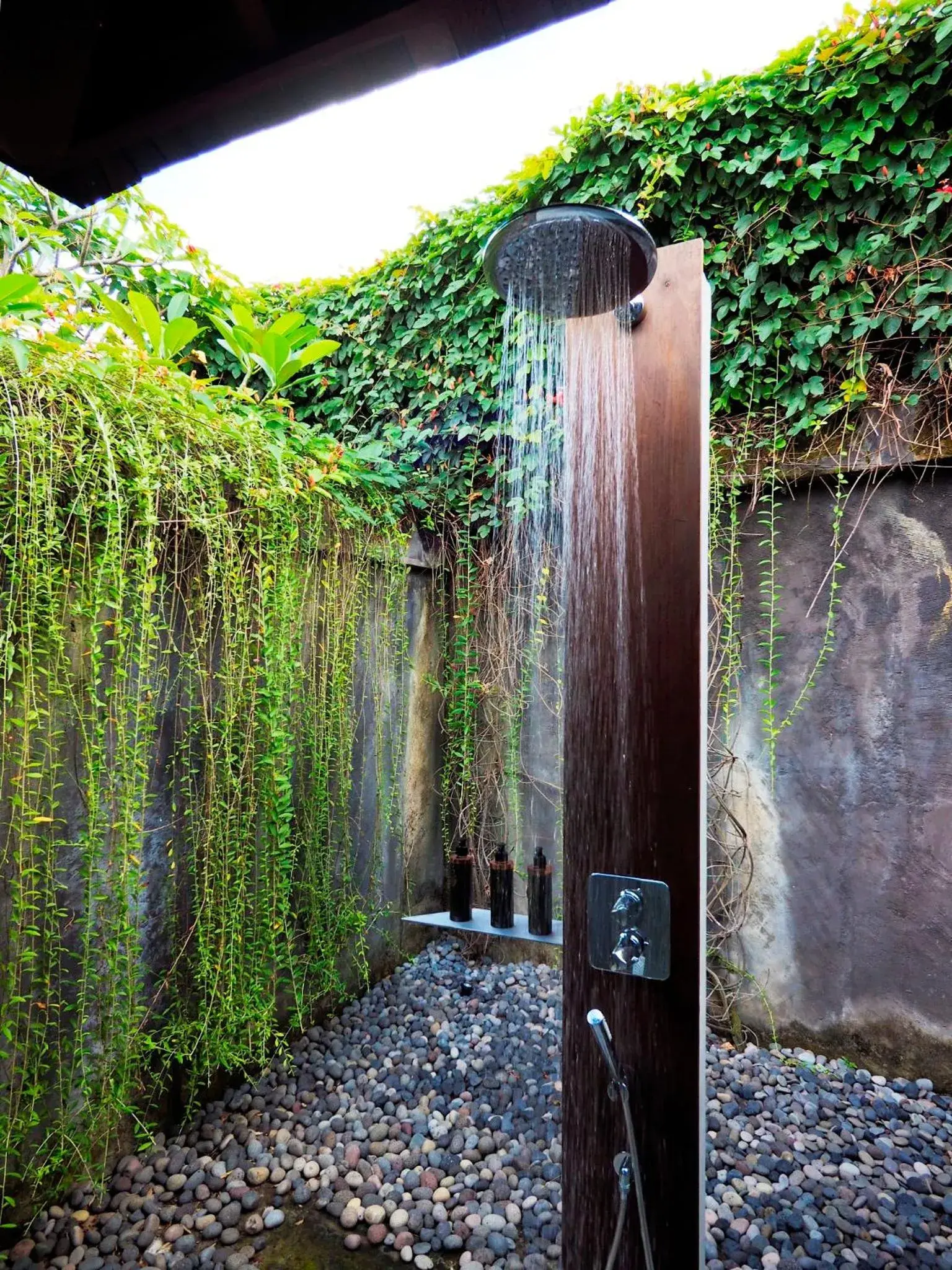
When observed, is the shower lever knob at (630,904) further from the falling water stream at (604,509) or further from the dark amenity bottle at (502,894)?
the dark amenity bottle at (502,894)

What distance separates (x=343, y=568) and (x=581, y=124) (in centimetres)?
224

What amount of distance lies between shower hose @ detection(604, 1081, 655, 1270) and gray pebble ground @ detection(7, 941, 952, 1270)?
0.10 metres

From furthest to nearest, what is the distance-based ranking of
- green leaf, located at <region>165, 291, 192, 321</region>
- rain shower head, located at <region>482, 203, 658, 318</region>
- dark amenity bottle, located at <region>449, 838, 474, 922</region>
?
green leaf, located at <region>165, 291, 192, 321</region>
dark amenity bottle, located at <region>449, 838, 474, 922</region>
rain shower head, located at <region>482, 203, 658, 318</region>

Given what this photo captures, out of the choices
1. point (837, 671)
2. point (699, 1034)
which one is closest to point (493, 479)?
point (837, 671)

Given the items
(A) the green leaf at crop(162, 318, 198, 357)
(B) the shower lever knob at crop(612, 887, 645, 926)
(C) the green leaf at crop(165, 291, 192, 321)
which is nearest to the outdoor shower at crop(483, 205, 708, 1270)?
(B) the shower lever knob at crop(612, 887, 645, 926)

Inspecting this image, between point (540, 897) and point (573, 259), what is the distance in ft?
6.44

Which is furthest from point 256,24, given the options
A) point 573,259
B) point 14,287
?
point 14,287

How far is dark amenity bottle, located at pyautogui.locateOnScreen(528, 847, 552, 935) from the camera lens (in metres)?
2.35

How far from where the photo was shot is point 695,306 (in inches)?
55.4

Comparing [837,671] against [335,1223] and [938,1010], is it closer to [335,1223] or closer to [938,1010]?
[938,1010]

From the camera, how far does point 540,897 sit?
2369 mm

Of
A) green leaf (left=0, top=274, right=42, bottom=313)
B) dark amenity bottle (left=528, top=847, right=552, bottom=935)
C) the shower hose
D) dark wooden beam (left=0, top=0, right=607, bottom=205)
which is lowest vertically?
the shower hose

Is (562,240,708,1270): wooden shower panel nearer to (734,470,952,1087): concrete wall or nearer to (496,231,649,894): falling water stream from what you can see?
(496,231,649,894): falling water stream

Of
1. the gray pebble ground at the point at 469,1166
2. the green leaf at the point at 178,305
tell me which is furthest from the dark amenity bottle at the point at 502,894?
the green leaf at the point at 178,305
